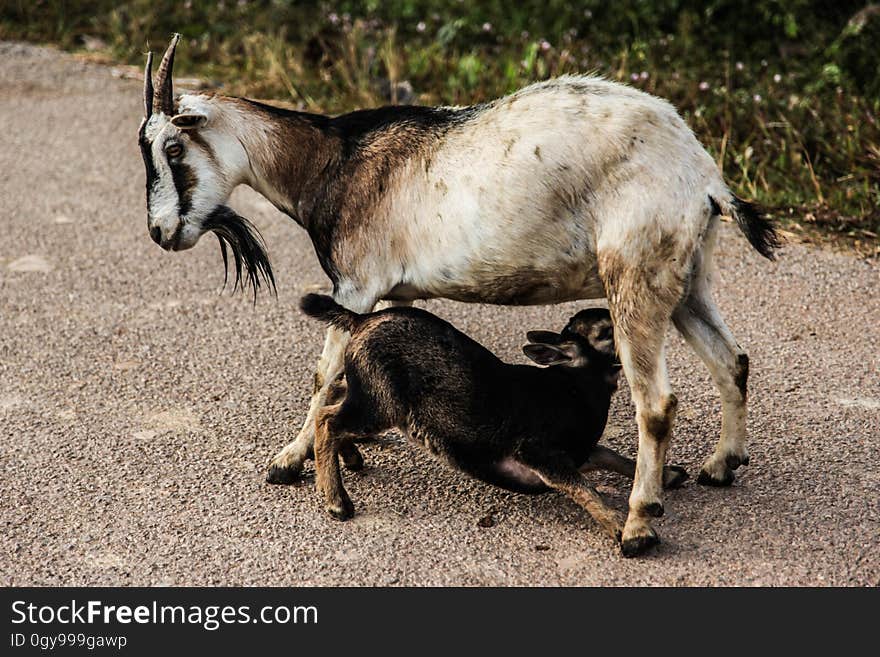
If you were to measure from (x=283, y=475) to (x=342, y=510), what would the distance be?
1.27 ft

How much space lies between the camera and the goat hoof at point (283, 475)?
4773mm

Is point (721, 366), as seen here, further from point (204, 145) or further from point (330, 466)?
point (204, 145)

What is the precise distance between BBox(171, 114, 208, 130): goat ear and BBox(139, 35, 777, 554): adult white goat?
0.01 meters

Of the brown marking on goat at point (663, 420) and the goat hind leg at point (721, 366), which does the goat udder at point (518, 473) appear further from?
the goat hind leg at point (721, 366)

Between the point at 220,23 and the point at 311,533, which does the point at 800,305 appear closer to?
the point at 311,533

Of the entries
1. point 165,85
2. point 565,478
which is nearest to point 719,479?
point 565,478

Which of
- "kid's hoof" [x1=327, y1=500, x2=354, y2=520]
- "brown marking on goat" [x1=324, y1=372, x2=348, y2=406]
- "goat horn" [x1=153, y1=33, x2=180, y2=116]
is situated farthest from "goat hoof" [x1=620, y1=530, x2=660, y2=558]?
"goat horn" [x1=153, y1=33, x2=180, y2=116]

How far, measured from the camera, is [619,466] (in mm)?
4594

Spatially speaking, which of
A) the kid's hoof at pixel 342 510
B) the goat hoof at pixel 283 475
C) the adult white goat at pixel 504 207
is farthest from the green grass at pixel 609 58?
the kid's hoof at pixel 342 510

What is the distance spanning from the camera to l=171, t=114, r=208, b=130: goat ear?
14.8 ft

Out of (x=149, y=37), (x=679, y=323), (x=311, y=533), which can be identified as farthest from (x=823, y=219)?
(x=149, y=37)

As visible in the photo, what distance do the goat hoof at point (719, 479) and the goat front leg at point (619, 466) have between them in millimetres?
88

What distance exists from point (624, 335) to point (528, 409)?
17.0 inches

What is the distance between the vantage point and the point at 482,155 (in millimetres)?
4426
